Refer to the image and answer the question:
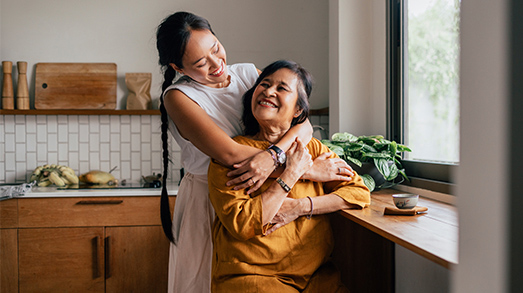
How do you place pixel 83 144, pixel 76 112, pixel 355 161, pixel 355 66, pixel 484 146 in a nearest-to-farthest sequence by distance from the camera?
pixel 484 146 < pixel 355 161 < pixel 355 66 < pixel 76 112 < pixel 83 144

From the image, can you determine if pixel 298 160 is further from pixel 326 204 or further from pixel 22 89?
pixel 22 89

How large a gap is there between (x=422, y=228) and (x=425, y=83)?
1081 mm

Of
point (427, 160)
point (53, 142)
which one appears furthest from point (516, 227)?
point (53, 142)

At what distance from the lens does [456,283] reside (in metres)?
0.28

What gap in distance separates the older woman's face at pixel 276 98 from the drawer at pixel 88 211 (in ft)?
4.71

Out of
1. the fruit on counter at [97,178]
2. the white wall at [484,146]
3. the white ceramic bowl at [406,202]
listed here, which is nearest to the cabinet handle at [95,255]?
the fruit on counter at [97,178]

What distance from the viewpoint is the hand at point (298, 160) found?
1.29m

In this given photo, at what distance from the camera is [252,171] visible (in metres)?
1.25

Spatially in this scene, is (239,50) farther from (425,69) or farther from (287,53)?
(425,69)

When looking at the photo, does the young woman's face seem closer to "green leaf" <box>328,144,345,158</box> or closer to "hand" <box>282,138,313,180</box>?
"hand" <box>282,138,313,180</box>

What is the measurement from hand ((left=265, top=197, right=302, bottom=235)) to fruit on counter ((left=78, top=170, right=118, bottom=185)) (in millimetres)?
1899

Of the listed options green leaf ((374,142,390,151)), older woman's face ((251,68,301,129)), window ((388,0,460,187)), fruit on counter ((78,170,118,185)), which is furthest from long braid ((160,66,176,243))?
fruit on counter ((78,170,118,185))

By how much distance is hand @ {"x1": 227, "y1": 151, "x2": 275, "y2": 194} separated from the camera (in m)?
1.25

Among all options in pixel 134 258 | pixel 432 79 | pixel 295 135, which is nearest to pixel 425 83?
pixel 432 79
